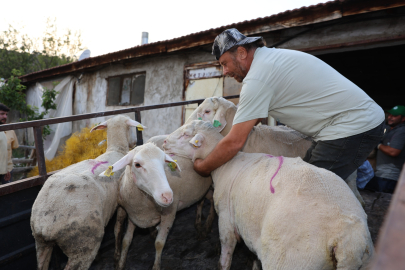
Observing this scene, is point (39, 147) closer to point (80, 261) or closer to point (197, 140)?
point (80, 261)

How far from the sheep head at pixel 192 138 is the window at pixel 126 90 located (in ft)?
21.2

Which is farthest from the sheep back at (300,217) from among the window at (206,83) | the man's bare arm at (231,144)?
the window at (206,83)

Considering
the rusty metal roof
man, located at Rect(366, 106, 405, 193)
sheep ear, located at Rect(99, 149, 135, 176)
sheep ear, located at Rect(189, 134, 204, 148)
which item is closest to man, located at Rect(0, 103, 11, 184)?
sheep ear, located at Rect(99, 149, 135, 176)

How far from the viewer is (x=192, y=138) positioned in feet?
9.68

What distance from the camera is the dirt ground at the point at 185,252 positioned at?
119 inches

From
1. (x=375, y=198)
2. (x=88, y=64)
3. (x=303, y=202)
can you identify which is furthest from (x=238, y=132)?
(x=88, y=64)

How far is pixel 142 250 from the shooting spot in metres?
3.38

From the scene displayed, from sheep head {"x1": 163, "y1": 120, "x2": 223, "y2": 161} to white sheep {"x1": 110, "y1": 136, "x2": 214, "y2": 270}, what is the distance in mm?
242

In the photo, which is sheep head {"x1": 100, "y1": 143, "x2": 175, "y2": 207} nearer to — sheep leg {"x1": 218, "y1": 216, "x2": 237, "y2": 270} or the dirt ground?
sheep leg {"x1": 218, "y1": 216, "x2": 237, "y2": 270}

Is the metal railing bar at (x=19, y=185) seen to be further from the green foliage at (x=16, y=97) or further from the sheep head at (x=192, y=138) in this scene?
the green foliage at (x=16, y=97)

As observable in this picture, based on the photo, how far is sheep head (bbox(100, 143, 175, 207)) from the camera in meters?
2.32

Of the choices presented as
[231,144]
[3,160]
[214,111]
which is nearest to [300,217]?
[231,144]

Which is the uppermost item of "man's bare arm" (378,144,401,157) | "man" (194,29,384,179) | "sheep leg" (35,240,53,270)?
"man" (194,29,384,179)

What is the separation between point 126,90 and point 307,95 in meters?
8.53
